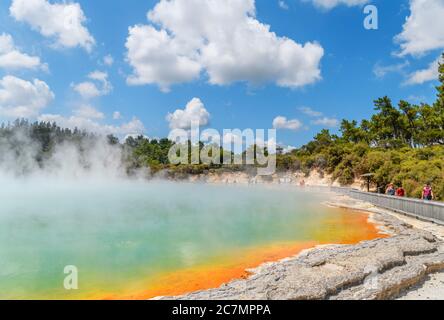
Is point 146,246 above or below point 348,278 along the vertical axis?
below

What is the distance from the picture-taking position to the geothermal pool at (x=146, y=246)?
6.36m

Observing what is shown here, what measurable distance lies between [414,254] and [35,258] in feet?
28.2

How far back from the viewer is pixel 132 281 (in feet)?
21.4

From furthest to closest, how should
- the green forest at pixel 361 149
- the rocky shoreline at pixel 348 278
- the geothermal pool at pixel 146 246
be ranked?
the green forest at pixel 361 149 < the geothermal pool at pixel 146 246 < the rocky shoreline at pixel 348 278

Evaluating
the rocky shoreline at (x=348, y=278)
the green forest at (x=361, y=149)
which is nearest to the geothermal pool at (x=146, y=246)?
the rocky shoreline at (x=348, y=278)

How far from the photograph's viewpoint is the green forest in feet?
68.7

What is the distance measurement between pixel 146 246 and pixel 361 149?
3097cm

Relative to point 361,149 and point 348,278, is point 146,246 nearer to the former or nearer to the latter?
point 348,278

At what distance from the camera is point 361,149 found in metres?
35.1

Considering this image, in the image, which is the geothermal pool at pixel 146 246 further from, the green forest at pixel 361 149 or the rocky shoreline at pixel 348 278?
the green forest at pixel 361 149

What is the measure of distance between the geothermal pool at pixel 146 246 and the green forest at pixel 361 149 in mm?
7636

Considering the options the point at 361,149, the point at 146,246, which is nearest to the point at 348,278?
the point at 146,246

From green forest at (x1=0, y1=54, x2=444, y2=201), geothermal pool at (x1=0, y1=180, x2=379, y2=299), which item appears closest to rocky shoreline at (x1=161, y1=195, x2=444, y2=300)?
geothermal pool at (x1=0, y1=180, x2=379, y2=299)

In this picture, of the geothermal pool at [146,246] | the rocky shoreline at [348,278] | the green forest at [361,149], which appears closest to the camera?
the rocky shoreline at [348,278]
